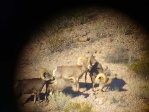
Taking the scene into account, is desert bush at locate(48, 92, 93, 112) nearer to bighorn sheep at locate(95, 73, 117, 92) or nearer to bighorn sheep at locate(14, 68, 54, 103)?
bighorn sheep at locate(14, 68, 54, 103)

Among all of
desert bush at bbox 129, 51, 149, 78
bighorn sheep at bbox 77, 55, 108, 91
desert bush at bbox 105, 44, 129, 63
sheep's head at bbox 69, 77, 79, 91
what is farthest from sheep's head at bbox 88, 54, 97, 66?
desert bush at bbox 129, 51, 149, 78

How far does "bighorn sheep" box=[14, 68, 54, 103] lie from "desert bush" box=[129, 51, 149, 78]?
3.61ft

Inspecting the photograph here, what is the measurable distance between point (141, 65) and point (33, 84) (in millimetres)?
1442

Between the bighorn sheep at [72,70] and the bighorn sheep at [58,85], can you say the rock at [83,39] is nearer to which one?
the bighorn sheep at [72,70]

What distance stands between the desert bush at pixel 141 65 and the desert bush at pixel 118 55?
5.3 inches

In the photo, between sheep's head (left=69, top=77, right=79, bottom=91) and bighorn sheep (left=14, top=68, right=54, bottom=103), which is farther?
sheep's head (left=69, top=77, right=79, bottom=91)

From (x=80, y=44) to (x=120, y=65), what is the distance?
0.61 metres

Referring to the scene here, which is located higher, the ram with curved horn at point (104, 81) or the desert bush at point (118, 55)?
the desert bush at point (118, 55)

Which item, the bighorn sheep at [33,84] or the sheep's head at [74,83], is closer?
the bighorn sheep at [33,84]

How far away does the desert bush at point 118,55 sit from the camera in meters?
3.11

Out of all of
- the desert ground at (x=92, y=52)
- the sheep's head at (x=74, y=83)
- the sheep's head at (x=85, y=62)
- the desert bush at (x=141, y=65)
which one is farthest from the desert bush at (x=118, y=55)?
the sheep's head at (x=74, y=83)

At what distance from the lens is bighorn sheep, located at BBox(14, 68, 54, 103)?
303cm

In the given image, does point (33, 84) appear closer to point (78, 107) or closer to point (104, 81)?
point (78, 107)

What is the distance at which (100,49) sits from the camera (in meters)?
3.10
